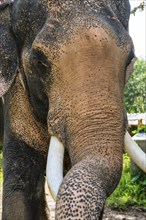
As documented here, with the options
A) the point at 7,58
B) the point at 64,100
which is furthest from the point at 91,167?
the point at 7,58

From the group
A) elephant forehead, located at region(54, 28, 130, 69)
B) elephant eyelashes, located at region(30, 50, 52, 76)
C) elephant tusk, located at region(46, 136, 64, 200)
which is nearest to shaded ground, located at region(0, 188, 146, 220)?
elephant eyelashes, located at region(30, 50, 52, 76)

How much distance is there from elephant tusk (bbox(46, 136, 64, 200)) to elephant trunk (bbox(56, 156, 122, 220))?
0.54ft

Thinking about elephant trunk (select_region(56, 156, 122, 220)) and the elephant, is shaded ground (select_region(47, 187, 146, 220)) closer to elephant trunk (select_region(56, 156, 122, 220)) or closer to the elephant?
the elephant

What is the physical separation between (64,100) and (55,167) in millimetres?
371

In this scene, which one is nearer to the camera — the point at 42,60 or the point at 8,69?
the point at 42,60

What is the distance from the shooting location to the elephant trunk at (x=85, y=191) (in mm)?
2367

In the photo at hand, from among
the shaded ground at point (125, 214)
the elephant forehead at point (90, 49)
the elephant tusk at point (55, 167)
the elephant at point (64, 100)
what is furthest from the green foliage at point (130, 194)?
the elephant forehead at point (90, 49)

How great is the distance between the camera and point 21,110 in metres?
3.69

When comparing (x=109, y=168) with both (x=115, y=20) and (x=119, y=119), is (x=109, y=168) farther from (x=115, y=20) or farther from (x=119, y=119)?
(x=115, y=20)

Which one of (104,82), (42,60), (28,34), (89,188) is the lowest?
(89,188)

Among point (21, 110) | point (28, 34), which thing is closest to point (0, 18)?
point (28, 34)

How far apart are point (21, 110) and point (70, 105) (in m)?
0.80

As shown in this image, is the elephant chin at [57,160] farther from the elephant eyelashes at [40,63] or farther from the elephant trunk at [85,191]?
the elephant eyelashes at [40,63]

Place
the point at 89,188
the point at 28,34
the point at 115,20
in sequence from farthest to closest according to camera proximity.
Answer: the point at 28,34 < the point at 115,20 < the point at 89,188
